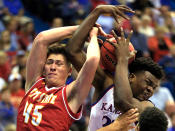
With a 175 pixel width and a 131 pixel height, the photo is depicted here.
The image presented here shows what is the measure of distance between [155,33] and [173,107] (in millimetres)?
3308

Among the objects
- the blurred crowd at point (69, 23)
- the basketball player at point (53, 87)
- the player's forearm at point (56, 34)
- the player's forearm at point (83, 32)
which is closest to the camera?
the basketball player at point (53, 87)

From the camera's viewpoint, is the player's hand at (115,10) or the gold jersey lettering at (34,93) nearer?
the player's hand at (115,10)

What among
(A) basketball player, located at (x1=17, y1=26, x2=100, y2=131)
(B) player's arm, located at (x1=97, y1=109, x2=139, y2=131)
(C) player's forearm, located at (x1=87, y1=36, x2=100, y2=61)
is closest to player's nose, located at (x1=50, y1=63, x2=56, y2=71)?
(A) basketball player, located at (x1=17, y1=26, x2=100, y2=131)

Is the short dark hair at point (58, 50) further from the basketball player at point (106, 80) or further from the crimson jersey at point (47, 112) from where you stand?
the crimson jersey at point (47, 112)

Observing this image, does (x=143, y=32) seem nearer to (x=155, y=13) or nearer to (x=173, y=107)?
(x=155, y=13)

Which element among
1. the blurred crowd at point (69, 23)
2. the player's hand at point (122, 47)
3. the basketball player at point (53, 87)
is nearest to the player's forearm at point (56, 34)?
the basketball player at point (53, 87)

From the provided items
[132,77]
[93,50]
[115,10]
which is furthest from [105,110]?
[115,10]

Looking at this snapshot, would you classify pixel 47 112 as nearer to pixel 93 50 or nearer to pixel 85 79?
pixel 85 79

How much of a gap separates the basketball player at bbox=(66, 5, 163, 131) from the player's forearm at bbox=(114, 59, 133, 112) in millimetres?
237

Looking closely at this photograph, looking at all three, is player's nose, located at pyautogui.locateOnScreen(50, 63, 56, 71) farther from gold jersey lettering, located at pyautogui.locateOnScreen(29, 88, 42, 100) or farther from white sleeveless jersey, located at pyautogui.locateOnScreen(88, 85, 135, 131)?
white sleeveless jersey, located at pyautogui.locateOnScreen(88, 85, 135, 131)

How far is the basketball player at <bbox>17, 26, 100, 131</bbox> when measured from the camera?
3955 mm

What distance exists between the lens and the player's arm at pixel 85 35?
13.2 feet

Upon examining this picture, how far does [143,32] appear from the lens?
35.7 feet

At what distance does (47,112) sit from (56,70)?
422 millimetres
